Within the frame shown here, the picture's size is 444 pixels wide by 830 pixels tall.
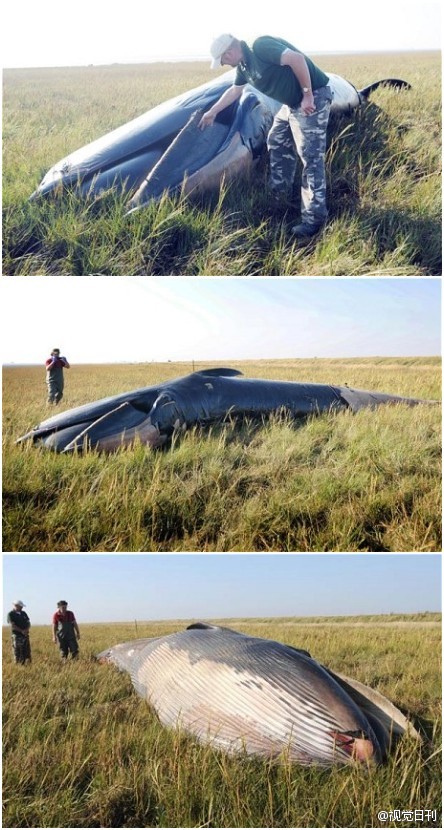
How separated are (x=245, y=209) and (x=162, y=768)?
145 inches

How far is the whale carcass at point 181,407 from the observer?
15.7ft

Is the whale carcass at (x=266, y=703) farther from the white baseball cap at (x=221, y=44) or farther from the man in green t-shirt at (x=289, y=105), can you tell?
the white baseball cap at (x=221, y=44)

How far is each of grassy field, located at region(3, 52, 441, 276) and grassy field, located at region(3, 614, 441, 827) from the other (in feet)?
8.74

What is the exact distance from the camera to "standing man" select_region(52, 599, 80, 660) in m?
4.99

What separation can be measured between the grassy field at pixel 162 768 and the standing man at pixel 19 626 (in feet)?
0.28

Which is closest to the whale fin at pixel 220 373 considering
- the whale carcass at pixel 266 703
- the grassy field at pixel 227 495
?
the grassy field at pixel 227 495

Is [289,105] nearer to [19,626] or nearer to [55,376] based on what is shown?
[55,376]

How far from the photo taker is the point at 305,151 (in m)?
5.14

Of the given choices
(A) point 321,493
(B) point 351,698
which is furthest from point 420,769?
(A) point 321,493

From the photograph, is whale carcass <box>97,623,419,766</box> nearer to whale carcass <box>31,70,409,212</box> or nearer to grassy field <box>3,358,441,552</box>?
grassy field <box>3,358,441,552</box>

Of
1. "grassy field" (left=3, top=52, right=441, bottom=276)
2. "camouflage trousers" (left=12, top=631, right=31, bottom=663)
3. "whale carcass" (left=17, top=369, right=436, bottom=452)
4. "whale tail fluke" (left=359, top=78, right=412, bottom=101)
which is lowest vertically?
"camouflage trousers" (left=12, top=631, right=31, bottom=663)

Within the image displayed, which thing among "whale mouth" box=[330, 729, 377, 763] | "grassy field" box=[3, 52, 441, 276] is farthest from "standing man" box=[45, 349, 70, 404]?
"whale mouth" box=[330, 729, 377, 763]

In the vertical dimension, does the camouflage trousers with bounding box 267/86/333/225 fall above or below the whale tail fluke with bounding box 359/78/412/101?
below

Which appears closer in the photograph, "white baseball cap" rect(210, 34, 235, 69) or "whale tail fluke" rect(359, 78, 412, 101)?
"white baseball cap" rect(210, 34, 235, 69)
